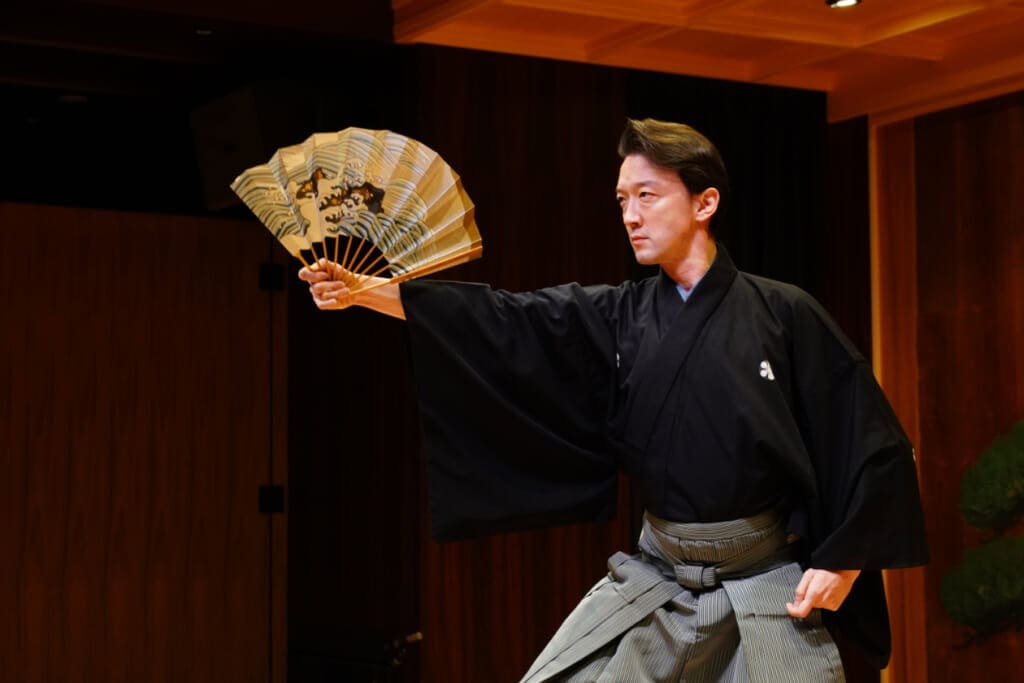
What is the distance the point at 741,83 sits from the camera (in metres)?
5.32

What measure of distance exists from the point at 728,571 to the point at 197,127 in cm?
301

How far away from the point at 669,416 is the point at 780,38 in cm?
238

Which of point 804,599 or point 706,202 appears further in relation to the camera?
point 706,202

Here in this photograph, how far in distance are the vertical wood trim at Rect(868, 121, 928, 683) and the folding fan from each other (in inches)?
123

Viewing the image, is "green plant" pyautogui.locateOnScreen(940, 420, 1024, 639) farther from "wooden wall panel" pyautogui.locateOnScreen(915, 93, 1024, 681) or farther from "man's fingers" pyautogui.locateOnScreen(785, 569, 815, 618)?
"man's fingers" pyautogui.locateOnScreen(785, 569, 815, 618)

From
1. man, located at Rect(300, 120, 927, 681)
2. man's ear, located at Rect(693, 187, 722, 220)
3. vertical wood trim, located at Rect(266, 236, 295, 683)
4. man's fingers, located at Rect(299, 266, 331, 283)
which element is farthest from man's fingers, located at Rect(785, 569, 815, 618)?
vertical wood trim, located at Rect(266, 236, 295, 683)

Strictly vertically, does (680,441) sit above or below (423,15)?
below

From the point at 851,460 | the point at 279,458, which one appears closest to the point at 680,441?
the point at 851,460

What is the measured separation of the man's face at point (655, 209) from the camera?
114 inches

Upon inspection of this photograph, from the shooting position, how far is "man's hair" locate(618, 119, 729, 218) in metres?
2.89

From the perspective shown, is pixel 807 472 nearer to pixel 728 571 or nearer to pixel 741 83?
pixel 728 571

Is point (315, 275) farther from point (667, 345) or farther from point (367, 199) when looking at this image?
point (667, 345)

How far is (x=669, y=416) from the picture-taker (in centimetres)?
285

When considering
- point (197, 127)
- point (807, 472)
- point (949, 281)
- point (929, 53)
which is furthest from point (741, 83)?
point (807, 472)
